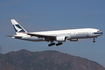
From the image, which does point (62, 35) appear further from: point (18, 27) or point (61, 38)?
point (18, 27)

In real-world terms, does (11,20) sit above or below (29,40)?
above

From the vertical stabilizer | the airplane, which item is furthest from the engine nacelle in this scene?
the vertical stabilizer

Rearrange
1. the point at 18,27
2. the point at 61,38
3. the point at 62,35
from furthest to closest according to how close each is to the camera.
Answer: the point at 18,27
the point at 62,35
the point at 61,38

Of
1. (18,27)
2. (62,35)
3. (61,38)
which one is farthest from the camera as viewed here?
(18,27)

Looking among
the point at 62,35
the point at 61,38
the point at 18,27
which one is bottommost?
the point at 61,38

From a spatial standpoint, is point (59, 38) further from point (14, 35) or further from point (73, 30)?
point (14, 35)

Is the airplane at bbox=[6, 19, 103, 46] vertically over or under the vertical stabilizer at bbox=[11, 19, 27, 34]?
under

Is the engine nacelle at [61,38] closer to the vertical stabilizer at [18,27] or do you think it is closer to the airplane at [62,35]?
the airplane at [62,35]

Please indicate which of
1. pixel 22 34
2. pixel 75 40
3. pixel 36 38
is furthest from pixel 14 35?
pixel 75 40

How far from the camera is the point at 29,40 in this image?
10619 cm

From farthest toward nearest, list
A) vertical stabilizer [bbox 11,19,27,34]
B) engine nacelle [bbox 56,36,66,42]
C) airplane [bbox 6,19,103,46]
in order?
vertical stabilizer [bbox 11,19,27,34] < engine nacelle [bbox 56,36,66,42] < airplane [bbox 6,19,103,46]

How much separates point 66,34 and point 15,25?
95.1ft

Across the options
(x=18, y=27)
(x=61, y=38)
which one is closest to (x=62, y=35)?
(x=61, y=38)

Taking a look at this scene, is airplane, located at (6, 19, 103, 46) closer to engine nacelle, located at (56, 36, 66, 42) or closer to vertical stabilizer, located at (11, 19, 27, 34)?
engine nacelle, located at (56, 36, 66, 42)
